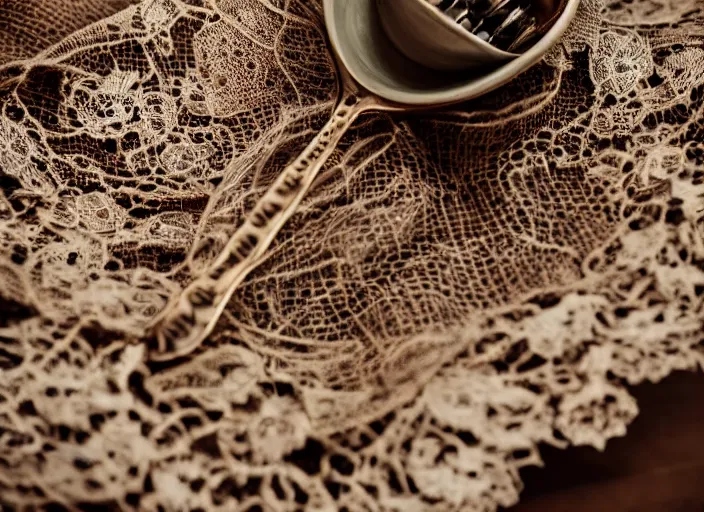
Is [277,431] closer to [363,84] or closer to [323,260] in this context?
[323,260]

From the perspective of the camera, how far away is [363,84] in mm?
534

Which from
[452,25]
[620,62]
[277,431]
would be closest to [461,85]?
[452,25]

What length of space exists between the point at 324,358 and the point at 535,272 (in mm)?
201

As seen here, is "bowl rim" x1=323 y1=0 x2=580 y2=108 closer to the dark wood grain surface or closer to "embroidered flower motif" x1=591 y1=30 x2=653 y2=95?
"embroidered flower motif" x1=591 y1=30 x2=653 y2=95

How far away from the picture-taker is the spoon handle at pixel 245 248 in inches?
19.0

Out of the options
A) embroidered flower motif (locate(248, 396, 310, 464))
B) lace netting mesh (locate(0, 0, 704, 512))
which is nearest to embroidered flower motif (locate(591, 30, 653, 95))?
lace netting mesh (locate(0, 0, 704, 512))

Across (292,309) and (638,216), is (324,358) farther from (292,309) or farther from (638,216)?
(638,216)

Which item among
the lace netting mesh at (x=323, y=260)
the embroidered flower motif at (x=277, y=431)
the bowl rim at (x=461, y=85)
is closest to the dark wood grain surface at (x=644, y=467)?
the lace netting mesh at (x=323, y=260)

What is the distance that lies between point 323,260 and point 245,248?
2.7 inches

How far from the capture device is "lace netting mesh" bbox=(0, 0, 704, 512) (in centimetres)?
46

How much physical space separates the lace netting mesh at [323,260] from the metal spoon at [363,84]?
0.02 m

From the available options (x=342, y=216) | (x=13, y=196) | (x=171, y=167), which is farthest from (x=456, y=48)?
(x=13, y=196)

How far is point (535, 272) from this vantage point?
0.52m

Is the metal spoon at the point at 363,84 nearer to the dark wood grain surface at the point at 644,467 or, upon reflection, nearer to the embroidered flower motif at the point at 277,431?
the embroidered flower motif at the point at 277,431
